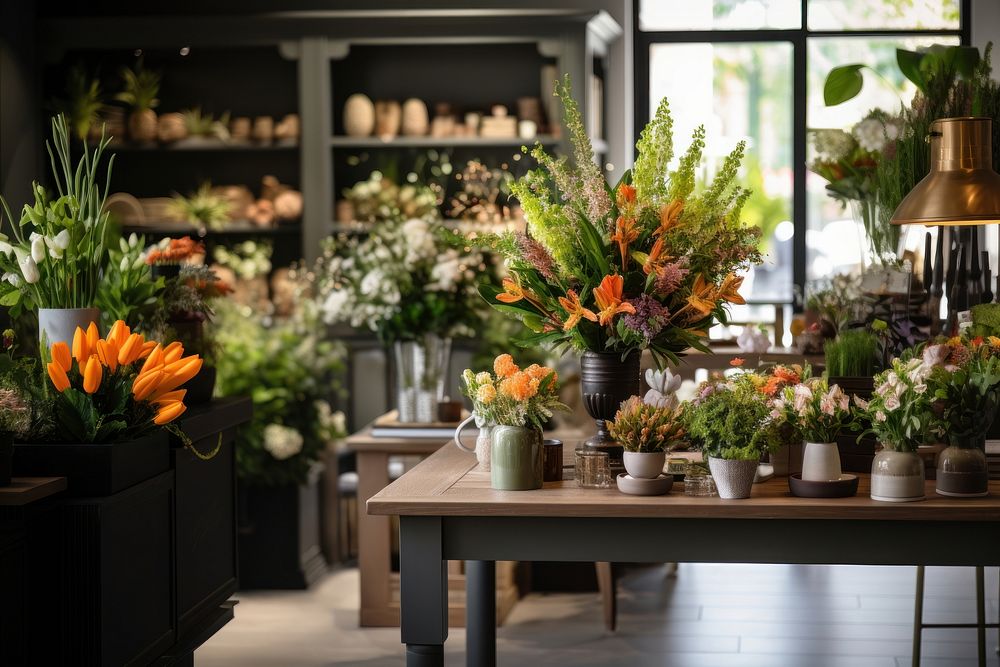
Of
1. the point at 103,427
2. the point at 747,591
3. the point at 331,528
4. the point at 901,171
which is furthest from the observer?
the point at 331,528

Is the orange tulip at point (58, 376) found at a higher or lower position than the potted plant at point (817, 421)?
higher

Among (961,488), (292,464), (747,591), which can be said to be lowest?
(747,591)

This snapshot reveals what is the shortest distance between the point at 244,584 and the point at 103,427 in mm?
2435

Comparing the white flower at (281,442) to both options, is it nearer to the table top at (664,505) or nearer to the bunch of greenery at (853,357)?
the table top at (664,505)

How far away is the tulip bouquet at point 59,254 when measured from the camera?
110 inches

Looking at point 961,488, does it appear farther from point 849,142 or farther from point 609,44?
point 609,44

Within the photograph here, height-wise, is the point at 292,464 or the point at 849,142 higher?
the point at 849,142

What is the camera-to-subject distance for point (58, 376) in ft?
8.23

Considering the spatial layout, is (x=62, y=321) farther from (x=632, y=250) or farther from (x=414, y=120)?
(x=414, y=120)

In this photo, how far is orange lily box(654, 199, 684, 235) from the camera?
2492 millimetres

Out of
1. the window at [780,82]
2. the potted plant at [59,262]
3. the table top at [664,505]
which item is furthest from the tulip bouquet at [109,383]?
the window at [780,82]

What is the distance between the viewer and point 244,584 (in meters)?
4.82

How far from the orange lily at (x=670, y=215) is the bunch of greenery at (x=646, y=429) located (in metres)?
0.38

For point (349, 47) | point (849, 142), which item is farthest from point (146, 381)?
point (349, 47)
